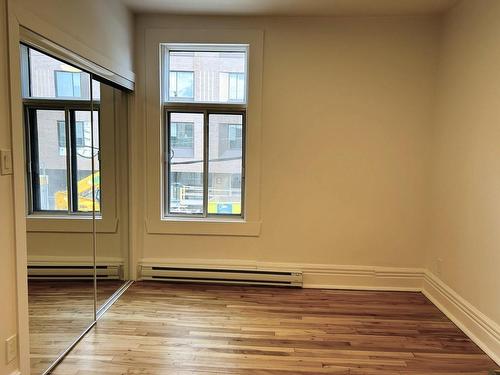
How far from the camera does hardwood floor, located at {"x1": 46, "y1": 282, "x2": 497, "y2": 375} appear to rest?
7.41 ft

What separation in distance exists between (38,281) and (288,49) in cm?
279

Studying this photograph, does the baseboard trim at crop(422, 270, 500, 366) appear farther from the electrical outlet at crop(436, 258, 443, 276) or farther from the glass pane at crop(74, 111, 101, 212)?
the glass pane at crop(74, 111, 101, 212)

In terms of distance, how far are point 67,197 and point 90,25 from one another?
123 cm

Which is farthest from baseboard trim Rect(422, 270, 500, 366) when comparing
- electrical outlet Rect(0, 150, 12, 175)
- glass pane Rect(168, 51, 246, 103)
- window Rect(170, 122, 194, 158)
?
electrical outlet Rect(0, 150, 12, 175)

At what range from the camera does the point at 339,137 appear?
3.44m

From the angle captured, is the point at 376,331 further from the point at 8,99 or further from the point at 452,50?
the point at 8,99

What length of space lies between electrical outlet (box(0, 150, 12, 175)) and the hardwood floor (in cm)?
128

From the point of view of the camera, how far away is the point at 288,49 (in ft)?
11.1

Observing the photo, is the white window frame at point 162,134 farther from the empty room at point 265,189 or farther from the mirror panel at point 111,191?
the mirror panel at point 111,191

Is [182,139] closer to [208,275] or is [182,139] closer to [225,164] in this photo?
[225,164]

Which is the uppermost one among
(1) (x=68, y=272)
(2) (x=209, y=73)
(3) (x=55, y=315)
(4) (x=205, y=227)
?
(2) (x=209, y=73)

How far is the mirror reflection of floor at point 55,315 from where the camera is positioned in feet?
6.89

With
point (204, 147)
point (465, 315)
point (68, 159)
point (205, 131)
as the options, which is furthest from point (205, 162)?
point (465, 315)

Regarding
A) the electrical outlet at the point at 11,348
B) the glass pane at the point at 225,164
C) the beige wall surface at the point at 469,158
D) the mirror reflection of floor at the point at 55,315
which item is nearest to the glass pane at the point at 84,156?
the mirror reflection of floor at the point at 55,315
